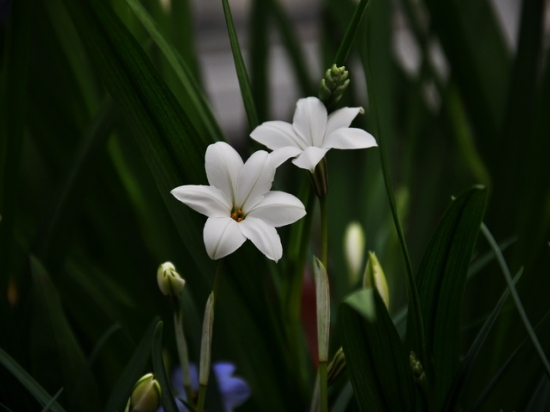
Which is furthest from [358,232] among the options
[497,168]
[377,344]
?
[377,344]

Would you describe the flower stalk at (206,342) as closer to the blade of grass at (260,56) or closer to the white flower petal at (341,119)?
the white flower petal at (341,119)

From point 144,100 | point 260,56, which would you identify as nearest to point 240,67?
point 144,100

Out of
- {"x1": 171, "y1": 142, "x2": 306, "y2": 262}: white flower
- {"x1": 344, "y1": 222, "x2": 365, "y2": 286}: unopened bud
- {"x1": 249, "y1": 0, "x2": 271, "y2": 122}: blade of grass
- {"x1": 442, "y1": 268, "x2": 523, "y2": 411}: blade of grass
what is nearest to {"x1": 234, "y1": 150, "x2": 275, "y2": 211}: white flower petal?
{"x1": 171, "y1": 142, "x2": 306, "y2": 262}: white flower

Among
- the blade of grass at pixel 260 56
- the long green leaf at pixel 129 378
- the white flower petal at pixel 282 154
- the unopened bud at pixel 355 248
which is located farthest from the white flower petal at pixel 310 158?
the blade of grass at pixel 260 56

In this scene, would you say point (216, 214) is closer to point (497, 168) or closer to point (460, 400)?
point (460, 400)

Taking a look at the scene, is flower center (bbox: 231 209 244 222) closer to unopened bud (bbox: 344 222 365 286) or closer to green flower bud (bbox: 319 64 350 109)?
green flower bud (bbox: 319 64 350 109)

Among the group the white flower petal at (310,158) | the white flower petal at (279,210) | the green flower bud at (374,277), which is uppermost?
the white flower petal at (310,158)
